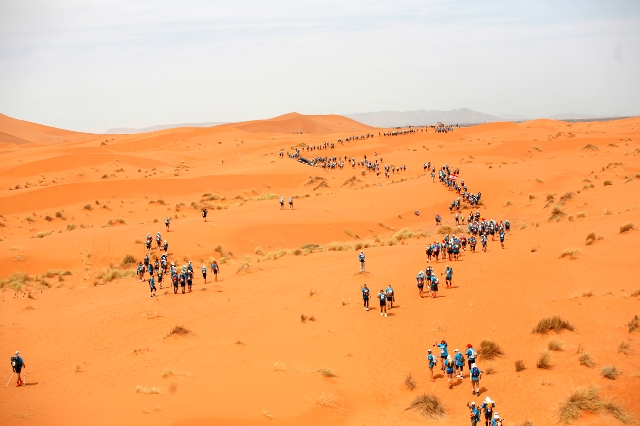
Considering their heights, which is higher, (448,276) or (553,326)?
(448,276)

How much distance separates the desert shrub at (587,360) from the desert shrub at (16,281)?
81.0 ft

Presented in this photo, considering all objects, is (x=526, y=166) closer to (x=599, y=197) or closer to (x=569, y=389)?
(x=599, y=197)

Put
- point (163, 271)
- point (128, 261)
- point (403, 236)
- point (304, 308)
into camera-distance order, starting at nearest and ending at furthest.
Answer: point (304, 308) → point (163, 271) → point (128, 261) → point (403, 236)

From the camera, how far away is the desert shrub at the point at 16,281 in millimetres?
29922

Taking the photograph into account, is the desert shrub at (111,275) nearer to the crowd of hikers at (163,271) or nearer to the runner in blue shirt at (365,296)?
the crowd of hikers at (163,271)

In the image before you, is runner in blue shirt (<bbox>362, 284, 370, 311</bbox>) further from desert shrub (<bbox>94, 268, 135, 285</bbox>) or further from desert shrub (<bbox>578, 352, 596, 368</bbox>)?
desert shrub (<bbox>94, 268, 135, 285</bbox>)

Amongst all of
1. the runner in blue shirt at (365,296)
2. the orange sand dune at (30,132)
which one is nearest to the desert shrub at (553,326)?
the runner in blue shirt at (365,296)

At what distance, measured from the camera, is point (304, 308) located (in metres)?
23.7

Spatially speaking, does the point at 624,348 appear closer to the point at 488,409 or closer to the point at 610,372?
the point at 610,372

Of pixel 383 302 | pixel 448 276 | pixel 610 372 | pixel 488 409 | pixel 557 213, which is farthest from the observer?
pixel 557 213

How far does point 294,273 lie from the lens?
29.6m

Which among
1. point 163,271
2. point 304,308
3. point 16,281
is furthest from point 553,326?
point 16,281

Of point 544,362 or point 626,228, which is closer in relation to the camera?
point 544,362

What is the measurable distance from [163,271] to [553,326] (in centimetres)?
1891
